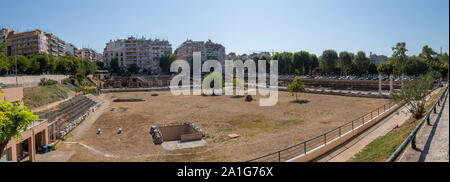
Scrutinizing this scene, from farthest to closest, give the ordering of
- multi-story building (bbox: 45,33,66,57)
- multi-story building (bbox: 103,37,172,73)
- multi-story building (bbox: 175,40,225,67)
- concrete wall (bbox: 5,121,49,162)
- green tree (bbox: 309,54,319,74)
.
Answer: multi-story building (bbox: 175,40,225,67) → multi-story building (bbox: 103,37,172,73) → green tree (bbox: 309,54,319,74) → multi-story building (bbox: 45,33,66,57) → concrete wall (bbox: 5,121,49,162)

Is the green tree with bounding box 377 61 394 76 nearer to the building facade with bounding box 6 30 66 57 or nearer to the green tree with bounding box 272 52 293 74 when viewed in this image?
the green tree with bounding box 272 52 293 74

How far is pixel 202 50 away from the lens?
416ft

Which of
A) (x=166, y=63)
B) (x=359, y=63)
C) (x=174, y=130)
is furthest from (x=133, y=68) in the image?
(x=174, y=130)

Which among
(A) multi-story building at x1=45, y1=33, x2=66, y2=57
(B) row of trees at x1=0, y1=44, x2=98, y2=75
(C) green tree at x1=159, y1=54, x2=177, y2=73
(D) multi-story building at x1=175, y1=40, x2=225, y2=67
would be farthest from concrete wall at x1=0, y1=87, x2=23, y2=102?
(D) multi-story building at x1=175, y1=40, x2=225, y2=67

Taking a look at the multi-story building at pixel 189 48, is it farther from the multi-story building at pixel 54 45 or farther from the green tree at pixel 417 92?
the green tree at pixel 417 92

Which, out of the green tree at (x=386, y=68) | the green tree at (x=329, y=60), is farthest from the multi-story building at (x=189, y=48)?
the green tree at (x=386, y=68)

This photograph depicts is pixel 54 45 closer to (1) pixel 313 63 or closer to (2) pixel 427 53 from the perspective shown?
(1) pixel 313 63

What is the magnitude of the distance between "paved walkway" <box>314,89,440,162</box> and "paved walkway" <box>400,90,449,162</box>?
365 cm

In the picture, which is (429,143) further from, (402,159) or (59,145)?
(59,145)

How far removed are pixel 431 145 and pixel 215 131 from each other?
56.1 feet

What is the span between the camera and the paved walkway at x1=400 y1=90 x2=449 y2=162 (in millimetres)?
8758

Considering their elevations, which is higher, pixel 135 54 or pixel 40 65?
pixel 135 54

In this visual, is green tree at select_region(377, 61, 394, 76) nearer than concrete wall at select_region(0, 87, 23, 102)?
No

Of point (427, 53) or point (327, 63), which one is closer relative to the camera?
point (427, 53)
